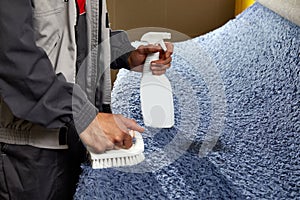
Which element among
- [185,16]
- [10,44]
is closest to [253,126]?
[10,44]

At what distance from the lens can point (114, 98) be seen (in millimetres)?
1423

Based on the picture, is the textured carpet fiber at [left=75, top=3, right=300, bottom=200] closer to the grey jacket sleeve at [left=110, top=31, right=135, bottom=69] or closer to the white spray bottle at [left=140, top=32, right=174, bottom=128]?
the white spray bottle at [left=140, top=32, right=174, bottom=128]

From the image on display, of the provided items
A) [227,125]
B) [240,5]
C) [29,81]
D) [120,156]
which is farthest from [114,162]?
[240,5]

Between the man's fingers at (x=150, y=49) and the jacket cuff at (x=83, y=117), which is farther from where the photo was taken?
the man's fingers at (x=150, y=49)

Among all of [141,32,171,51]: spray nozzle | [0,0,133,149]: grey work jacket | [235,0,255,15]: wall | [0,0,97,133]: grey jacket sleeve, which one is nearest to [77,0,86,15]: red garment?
[0,0,133,149]: grey work jacket

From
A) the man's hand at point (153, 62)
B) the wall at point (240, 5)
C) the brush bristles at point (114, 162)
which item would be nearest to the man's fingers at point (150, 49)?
the man's hand at point (153, 62)

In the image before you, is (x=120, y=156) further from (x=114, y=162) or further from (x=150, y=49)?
(x=150, y=49)

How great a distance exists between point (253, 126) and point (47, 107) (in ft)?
1.77

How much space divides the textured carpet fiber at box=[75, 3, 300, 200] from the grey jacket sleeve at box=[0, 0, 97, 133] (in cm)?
16

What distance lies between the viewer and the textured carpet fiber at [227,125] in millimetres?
926

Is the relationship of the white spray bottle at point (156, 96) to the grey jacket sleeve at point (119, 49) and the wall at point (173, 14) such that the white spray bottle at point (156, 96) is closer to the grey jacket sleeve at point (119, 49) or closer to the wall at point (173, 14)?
the grey jacket sleeve at point (119, 49)

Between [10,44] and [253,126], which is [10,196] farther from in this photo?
[253,126]

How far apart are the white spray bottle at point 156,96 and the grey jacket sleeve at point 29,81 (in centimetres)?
30

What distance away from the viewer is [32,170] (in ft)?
3.06
